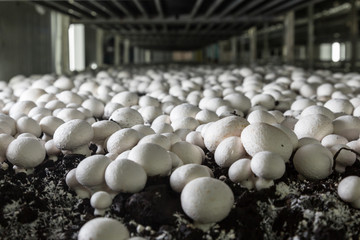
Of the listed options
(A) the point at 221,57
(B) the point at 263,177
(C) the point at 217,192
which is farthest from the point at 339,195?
(A) the point at 221,57

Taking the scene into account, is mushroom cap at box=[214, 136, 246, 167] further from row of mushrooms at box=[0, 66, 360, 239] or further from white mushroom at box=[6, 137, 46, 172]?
white mushroom at box=[6, 137, 46, 172]

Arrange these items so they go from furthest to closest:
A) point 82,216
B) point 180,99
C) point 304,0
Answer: point 304,0 < point 180,99 < point 82,216

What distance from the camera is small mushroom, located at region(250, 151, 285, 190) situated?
0.97 metres

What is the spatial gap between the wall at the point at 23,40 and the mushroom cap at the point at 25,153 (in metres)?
3.01

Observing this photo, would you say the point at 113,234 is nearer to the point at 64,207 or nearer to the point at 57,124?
the point at 64,207

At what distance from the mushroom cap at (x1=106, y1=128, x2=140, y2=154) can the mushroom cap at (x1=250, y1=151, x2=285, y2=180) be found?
14.4 inches

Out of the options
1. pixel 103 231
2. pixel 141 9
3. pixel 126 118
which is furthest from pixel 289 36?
pixel 103 231

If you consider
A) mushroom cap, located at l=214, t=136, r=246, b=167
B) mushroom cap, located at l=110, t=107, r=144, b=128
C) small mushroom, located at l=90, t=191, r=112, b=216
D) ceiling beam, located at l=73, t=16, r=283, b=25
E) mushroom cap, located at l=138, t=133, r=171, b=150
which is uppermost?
ceiling beam, located at l=73, t=16, r=283, b=25

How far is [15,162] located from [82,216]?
0.33 metres

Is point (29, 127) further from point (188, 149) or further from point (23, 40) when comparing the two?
point (23, 40)

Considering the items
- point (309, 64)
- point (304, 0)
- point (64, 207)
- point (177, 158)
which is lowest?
point (64, 207)

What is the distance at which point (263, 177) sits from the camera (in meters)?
0.99

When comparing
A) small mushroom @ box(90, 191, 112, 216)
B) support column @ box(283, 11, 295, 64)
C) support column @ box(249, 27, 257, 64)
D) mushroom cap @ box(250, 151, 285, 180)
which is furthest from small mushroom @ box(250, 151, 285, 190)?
support column @ box(249, 27, 257, 64)

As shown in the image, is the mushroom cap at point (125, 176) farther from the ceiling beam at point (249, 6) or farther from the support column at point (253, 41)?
the support column at point (253, 41)
